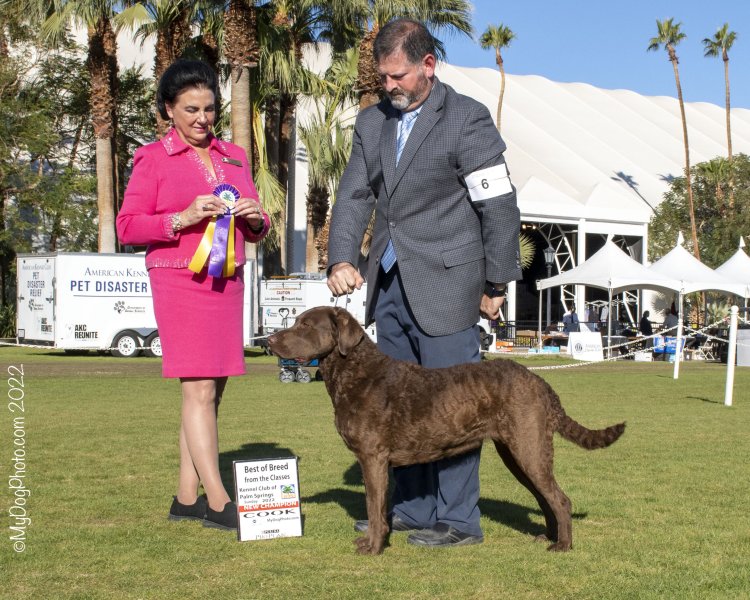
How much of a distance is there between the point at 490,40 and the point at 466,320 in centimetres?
4115

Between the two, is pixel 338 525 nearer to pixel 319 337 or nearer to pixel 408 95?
pixel 319 337

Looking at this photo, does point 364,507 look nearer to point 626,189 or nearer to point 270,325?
point 270,325

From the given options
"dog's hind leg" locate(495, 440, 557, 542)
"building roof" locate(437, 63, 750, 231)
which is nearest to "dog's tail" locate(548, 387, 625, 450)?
"dog's hind leg" locate(495, 440, 557, 542)

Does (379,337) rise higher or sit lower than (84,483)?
higher

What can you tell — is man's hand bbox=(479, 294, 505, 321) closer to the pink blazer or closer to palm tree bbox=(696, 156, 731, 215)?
the pink blazer

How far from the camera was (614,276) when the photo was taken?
2691 cm

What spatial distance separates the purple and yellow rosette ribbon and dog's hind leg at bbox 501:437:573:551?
168 cm

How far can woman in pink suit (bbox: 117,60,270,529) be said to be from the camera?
489cm

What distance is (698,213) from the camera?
4728 cm

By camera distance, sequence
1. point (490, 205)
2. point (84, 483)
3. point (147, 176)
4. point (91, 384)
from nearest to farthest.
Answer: point (490, 205) → point (147, 176) → point (84, 483) → point (91, 384)

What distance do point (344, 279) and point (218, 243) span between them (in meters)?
0.66

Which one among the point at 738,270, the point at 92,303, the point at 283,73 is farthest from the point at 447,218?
the point at 738,270

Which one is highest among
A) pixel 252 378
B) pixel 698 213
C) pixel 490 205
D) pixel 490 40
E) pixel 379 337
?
pixel 490 40

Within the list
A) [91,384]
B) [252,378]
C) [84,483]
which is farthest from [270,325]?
[84,483]
